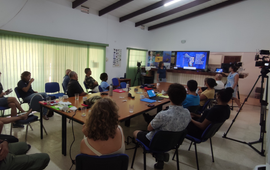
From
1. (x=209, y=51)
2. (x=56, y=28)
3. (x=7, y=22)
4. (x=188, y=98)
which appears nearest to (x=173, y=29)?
(x=209, y=51)

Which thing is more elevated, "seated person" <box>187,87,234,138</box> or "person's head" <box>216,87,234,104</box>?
"person's head" <box>216,87,234,104</box>

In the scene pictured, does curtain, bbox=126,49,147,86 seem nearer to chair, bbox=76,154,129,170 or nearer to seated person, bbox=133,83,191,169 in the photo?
seated person, bbox=133,83,191,169

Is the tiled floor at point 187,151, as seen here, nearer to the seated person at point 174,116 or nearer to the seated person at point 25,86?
the seated person at point 25,86

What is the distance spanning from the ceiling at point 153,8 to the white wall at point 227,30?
1.34 feet

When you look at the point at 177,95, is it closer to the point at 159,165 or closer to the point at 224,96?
the point at 224,96

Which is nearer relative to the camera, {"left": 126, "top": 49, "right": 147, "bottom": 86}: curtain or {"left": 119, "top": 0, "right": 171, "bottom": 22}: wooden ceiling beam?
{"left": 119, "top": 0, "right": 171, "bottom": 22}: wooden ceiling beam

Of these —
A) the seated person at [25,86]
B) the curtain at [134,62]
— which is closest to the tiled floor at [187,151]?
the seated person at [25,86]

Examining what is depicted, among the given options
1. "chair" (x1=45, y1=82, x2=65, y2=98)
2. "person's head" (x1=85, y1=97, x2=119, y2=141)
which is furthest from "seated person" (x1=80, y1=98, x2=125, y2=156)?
"chair" (x1=45, y1=82, x2=65, y2=98)

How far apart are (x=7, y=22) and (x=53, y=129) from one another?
106 inches

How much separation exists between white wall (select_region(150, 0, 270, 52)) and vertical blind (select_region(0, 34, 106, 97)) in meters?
4.13

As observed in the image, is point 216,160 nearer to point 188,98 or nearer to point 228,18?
point 188,98

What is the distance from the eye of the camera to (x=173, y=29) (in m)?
7.62

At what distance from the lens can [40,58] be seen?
14.2ft

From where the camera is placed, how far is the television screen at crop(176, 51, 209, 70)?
268 inches
